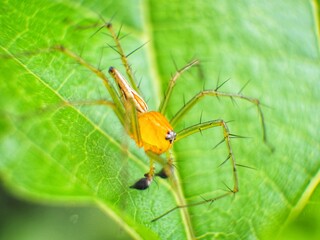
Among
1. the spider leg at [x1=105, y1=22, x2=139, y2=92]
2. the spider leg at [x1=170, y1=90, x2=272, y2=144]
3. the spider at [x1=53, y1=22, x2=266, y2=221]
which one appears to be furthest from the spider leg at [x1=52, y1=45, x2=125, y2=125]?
the spider leg at [x1=170, y1=90, x2=272, y2=144]

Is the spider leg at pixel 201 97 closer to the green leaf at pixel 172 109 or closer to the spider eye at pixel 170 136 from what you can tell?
the green leaf at pixel 172 109

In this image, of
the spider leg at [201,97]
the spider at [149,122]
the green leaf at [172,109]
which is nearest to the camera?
the green leaf at [172,109]

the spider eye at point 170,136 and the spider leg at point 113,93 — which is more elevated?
the spider leg at point 113,93

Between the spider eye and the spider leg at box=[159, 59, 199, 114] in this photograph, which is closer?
the spider eye

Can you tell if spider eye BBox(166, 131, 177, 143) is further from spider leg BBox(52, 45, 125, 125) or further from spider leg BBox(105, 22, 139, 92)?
spider leg BBox(105, 22, 139, 92)

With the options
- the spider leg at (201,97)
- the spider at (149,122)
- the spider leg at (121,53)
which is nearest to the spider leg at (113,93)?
the spider at (149,122)

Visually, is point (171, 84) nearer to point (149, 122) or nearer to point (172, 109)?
point (172, 109)

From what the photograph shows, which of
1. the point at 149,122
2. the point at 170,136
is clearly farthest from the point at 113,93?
the point at 170,136

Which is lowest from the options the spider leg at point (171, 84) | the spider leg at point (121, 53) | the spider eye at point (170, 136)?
the spider eye at point (170, 136)
